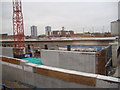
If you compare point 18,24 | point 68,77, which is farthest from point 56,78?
point 18,24

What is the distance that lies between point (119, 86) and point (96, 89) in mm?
873

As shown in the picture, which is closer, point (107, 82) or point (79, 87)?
point (107, 82)

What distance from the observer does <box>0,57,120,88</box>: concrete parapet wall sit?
4.60 m

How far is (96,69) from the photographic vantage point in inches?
319

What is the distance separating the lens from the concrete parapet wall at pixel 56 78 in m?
4.60

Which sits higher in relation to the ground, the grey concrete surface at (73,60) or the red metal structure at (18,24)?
the red metal structure at (18,24)

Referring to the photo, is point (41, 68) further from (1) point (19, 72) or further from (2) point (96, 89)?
(2) point (96, 89)

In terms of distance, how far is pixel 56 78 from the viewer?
18.8ft

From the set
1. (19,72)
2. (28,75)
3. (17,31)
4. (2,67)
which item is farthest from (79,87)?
(17,31)

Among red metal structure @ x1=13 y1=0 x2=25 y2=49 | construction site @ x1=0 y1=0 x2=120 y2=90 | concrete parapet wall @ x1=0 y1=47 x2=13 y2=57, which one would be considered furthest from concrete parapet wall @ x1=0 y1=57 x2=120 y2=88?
red metal structure @ x1=13 y1=0 x2=25 y2=49

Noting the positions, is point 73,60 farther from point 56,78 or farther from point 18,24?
point 18,24

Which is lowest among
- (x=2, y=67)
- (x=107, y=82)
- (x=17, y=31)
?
(x=2, y=67)

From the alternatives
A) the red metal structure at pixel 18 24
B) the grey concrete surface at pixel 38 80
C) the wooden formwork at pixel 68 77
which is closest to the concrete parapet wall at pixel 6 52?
the grey concrete surface at pixel 38 80

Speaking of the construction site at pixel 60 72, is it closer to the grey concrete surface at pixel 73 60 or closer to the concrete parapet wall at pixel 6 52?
the grey concrete surface at pixel 73 60
